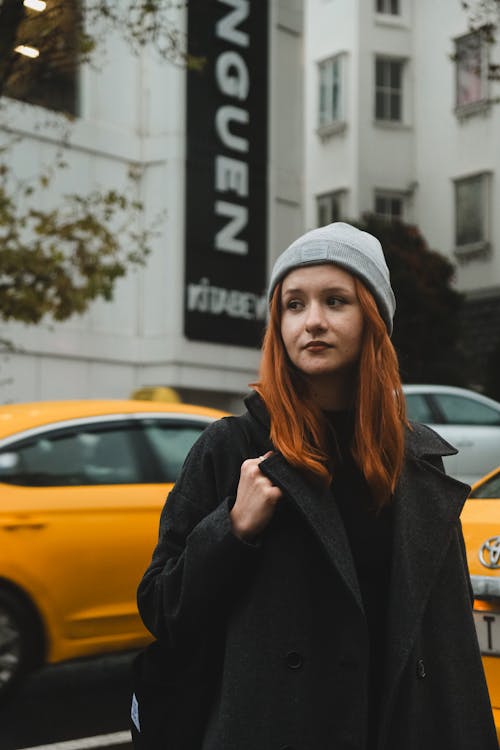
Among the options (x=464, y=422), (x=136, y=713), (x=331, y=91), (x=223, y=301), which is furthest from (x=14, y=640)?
(x=331, y=91)

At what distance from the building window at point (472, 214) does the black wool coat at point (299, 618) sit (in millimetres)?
25867

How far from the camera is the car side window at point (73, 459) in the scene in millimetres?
6582

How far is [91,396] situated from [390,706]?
1913 cm

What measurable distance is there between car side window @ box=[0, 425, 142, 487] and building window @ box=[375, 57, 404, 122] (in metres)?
24.1

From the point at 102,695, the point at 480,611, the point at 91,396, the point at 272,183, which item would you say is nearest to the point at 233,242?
the point at 272,183

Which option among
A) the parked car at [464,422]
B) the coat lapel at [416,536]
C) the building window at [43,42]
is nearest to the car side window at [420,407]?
the parked car at [464,422]

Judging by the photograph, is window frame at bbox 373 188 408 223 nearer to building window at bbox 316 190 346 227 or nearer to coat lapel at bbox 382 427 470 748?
building window at bbox 316 190 346 227

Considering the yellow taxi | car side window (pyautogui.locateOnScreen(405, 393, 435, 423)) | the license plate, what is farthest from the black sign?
the license plate

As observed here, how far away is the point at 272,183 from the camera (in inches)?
914

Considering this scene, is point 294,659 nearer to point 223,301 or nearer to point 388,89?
point 223,301

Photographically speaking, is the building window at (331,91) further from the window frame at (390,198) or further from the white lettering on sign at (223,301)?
the white lettering on sign at (223,301)

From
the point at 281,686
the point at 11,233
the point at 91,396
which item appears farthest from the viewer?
the point at 91,396

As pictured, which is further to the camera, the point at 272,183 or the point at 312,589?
the point at 272,183

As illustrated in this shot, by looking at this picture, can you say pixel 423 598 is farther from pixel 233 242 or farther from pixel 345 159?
pixel 345 159
